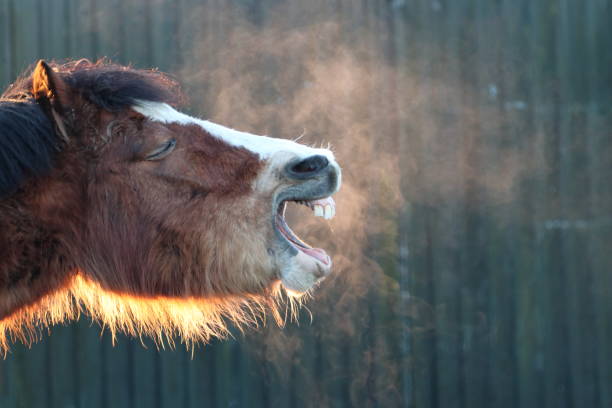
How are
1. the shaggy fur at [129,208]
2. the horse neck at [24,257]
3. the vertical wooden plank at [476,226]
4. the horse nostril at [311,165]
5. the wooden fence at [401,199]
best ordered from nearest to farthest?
the horse neck at [24,257] → the shaggy fur at [129,208] → the horse nostril at [311,165] → the wooden fence at [401,199] → the vertical wooden plank at [476,226]

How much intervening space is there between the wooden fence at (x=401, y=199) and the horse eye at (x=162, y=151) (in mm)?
2443

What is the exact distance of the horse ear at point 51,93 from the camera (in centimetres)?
208

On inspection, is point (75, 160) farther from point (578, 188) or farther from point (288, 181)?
point (578, 188)

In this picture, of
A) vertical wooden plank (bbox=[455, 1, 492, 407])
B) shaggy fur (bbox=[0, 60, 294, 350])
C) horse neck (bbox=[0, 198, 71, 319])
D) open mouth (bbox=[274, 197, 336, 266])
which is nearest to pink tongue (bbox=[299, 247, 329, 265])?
open mouth (bbox=[274, 197, 336, 266])

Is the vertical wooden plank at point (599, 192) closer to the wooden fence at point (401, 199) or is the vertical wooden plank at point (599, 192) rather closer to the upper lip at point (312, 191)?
the wooden fence at point (401, 199)

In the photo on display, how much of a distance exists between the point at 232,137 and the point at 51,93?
66cm

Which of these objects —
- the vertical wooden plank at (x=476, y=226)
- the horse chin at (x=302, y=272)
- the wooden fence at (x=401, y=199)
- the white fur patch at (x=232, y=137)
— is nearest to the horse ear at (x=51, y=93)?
the white fur patch at (x=232, y=137)

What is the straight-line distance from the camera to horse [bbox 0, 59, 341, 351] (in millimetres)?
2127

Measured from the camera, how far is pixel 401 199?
188 inches

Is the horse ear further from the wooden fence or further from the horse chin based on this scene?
the wooden fence

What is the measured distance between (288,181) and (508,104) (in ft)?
10.8

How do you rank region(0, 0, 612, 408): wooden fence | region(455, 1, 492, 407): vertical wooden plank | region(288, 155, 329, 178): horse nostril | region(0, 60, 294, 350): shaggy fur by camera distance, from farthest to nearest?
region(455, 1, 492, 407): vertical wooden plank
region(0, 0, 612, 408): wooden fence
region(288, 155, 329, 178): horse nostril
region(0, 60, 294, 350): shaggy fur

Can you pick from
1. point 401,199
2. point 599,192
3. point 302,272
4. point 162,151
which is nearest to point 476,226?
point 401,199

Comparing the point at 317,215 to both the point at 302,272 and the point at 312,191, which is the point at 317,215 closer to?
the point at 312,191
